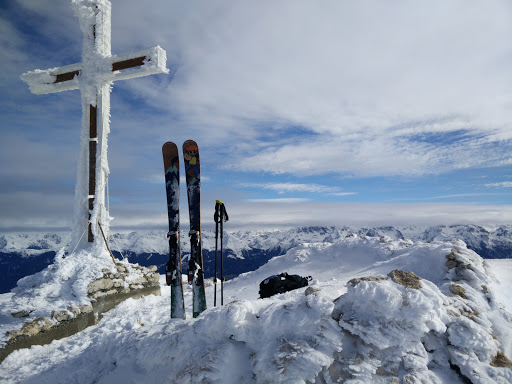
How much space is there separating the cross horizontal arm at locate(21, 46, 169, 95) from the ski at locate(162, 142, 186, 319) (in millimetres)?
3459

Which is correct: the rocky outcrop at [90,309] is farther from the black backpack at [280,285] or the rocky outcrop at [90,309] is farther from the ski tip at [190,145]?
the ski tip at [190,145]

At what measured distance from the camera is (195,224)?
845cm

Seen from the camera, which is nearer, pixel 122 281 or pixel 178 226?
pixel 178 226

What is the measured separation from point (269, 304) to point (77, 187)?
365 inches

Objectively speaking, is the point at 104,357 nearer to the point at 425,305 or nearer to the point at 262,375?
the point at 262,375

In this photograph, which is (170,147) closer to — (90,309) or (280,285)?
(280,285)

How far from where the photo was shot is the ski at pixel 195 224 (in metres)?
8.09

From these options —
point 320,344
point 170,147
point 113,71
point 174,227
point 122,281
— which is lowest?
point 122,281

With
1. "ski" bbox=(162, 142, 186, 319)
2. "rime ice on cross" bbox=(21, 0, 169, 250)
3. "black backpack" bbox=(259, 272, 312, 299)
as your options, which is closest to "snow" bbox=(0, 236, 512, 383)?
"ski" bbox=(162, 142, 186, 319)

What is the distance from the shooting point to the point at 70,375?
5.45 meters

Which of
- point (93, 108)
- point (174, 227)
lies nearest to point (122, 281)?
point (174, 227)

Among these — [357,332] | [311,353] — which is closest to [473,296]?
[357,332]

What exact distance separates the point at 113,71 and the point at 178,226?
6959 mm

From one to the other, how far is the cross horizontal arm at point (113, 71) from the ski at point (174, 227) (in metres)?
3.46
